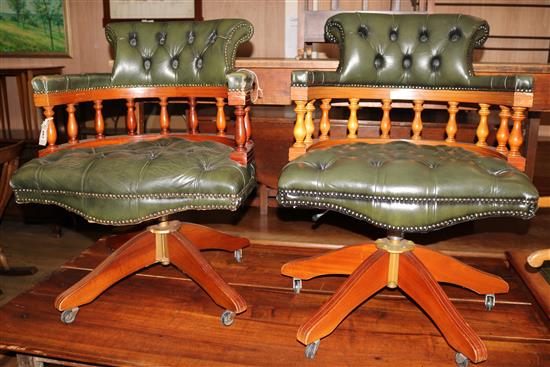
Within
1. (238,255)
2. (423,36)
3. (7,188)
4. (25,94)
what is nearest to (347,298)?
(238,255)

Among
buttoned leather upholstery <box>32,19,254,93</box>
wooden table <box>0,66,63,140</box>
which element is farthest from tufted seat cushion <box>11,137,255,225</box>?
wooden table <box>0,66,63,140</box>

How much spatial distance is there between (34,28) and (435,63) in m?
4.36

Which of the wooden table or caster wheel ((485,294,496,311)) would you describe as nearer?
caster wheel ((485,294,496,311))

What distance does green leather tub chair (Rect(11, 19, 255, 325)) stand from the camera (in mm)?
1248

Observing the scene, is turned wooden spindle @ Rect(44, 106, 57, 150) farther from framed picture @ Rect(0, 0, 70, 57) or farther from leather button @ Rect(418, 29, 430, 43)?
framed picture @ Rect(0, 0, 70, 57)

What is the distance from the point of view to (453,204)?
1.12 m

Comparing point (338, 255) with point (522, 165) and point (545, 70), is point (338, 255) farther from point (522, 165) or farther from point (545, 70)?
point (545, 70)

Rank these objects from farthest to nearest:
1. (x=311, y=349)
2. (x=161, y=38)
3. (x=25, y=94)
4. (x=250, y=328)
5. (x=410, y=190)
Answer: (x=25, y=94) < (x=161, y=38) < (x=250, y=328) < (x=311, y=349) < (x=410, y=190)

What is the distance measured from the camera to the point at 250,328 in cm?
135

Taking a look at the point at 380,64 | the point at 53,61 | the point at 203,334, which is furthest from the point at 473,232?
the point at 53,61

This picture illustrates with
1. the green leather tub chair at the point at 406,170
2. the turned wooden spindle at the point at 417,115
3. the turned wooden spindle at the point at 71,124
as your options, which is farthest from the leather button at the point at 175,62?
the turned wooden spindle at the point at 417,115

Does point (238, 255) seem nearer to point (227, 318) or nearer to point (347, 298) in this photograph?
point (227, 318)

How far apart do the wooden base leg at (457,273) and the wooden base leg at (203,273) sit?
1.72ft

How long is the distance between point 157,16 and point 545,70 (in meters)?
3.45
